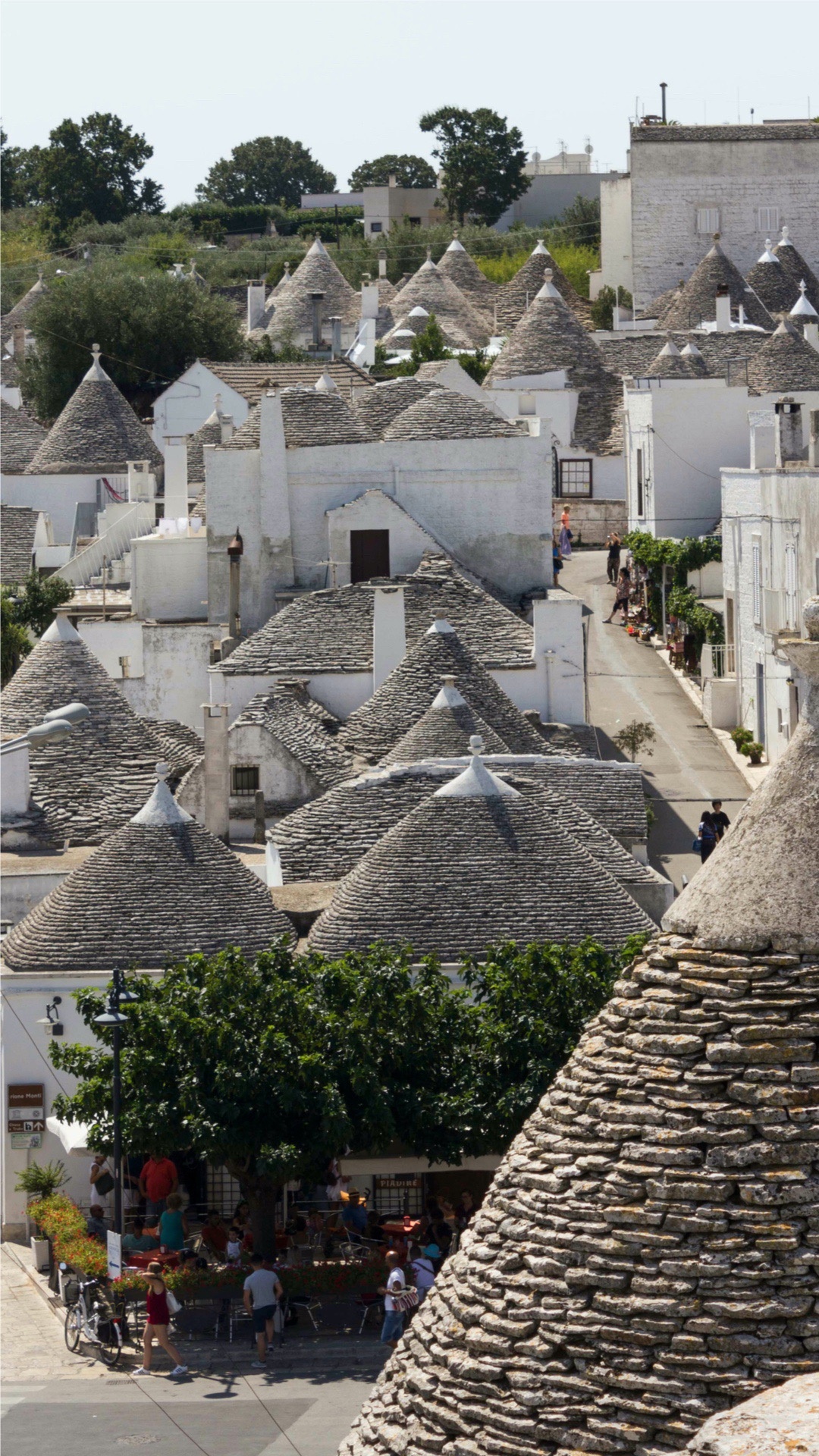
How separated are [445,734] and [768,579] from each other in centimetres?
1437

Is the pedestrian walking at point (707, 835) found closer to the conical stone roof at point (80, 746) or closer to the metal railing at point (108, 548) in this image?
the conical stone roof at point (80, 746)

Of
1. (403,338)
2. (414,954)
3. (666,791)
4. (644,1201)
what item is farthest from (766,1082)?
(403,338)

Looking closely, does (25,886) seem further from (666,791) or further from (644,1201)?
(644,1201)

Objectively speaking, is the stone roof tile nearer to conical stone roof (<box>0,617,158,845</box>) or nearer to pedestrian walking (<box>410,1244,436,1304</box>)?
conical stone roof (<box>0,617,158,845</box>)

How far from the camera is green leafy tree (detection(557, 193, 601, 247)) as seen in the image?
10319 centimetres

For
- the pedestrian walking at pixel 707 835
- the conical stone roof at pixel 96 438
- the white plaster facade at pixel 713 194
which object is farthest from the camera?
the white plaster facade at pixel 713 194

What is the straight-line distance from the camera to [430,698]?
3416 centimetres

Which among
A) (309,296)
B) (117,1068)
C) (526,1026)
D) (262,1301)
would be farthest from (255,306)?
(262,1301)

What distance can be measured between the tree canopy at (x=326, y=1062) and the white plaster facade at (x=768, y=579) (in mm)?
17029

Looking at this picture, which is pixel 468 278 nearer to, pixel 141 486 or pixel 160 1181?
pixel 141 486

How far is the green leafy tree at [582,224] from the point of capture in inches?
4063

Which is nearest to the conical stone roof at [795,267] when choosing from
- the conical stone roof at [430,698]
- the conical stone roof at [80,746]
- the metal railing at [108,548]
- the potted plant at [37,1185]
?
the metal railing at [108,548]

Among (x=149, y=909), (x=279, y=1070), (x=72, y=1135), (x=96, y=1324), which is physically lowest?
(x=96, y=1324)

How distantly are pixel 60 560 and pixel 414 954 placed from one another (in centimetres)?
4028
